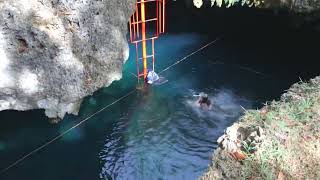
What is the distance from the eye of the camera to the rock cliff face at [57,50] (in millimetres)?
5688

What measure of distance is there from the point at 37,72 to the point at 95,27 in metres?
1.21

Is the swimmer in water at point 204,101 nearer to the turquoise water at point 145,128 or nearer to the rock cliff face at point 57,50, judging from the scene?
the turquoise water at point 145,128

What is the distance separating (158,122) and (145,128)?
38cm

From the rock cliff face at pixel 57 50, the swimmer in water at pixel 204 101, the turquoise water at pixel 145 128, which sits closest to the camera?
the rock cliff face at pixel 57 50

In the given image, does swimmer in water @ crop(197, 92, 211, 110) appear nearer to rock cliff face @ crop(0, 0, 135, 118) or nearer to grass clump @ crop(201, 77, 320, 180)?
rock cliff face @ crop(0, 0, 135, 118)

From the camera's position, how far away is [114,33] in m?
6.68

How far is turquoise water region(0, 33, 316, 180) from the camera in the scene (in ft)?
24.5

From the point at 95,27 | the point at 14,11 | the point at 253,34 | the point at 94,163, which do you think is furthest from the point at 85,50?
the point at 253,34

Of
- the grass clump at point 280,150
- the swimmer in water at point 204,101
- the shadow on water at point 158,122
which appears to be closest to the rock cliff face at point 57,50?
the shadow on water at point 158,122

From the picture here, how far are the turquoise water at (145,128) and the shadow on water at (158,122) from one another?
0.07ft

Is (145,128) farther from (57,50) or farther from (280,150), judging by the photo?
(280,150)

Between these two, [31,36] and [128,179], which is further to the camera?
[128,179]

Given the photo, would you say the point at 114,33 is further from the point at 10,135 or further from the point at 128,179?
the point at 10,135

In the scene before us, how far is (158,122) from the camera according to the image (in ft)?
29.2
